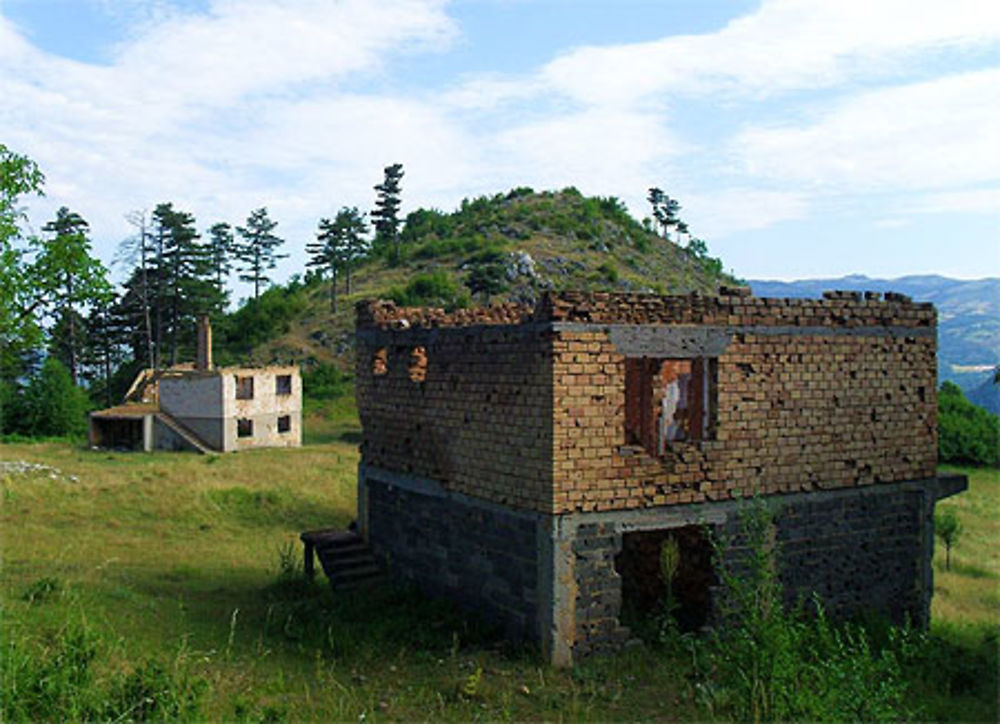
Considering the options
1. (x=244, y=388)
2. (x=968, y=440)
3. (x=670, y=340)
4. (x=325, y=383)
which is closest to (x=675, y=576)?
(x=670, y=340)

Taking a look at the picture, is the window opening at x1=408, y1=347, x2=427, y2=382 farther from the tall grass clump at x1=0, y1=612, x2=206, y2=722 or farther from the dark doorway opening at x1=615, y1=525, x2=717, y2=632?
the tall grass clump at x1=0, y1=612, x2=206, y2=722

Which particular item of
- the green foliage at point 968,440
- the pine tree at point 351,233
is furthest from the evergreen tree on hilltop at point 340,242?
the green foliage at point 968,440

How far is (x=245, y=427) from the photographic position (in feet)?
124

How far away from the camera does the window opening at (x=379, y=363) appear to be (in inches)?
539

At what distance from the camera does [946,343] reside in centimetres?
15250

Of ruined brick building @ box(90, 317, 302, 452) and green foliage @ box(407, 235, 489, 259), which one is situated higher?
green foliage @ box(407, 235, 489, 259)

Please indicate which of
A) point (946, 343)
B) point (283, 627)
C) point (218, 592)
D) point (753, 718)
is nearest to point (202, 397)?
point (218, 592)

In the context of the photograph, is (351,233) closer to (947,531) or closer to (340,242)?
(340,242)

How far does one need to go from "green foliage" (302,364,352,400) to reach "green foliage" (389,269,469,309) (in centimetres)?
713

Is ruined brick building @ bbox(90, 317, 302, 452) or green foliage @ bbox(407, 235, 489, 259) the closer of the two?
ruined brick building @ bbox(90, 317, 302, 452)

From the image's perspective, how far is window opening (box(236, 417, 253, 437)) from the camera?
37.7 metres

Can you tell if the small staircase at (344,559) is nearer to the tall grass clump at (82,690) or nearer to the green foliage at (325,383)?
the tall grass clump at (82,690)

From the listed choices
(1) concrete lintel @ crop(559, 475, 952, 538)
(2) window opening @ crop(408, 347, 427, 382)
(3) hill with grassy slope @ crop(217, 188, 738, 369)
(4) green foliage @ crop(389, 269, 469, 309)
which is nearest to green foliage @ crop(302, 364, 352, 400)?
(3) hill with grassy slope @ crop(217, 188, 738, 369)

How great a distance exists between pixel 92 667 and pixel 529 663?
451 centimetres
